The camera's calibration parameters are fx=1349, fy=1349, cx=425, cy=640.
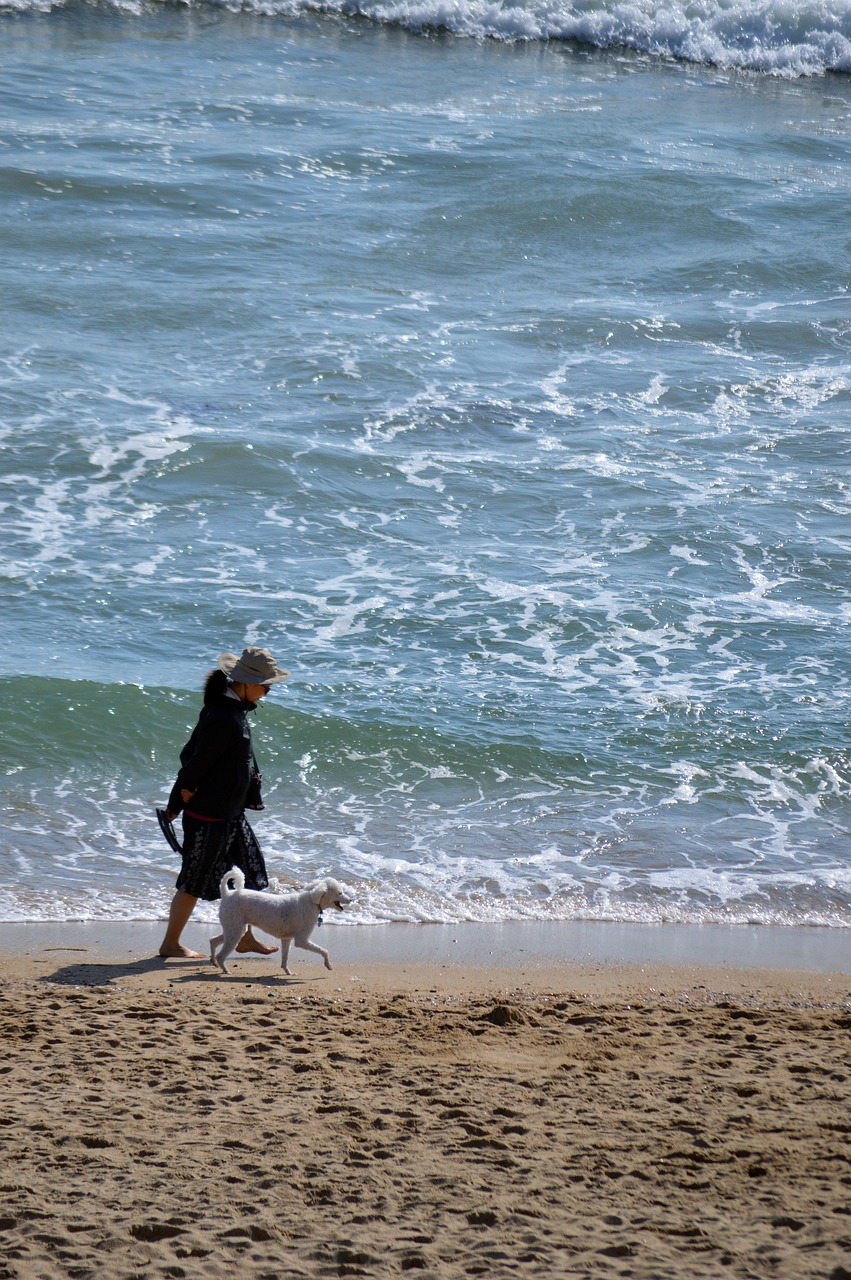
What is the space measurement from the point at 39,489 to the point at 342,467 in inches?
121

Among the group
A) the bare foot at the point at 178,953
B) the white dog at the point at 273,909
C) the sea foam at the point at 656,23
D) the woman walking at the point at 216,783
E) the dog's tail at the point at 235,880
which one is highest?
the sea foam at the point at 656,23

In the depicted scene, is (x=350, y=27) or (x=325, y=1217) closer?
(x=325, y=1217)

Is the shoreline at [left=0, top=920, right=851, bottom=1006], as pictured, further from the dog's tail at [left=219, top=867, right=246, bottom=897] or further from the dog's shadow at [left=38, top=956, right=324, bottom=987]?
the dog's tail at [left=219, top=867, right=246, bottom=897]

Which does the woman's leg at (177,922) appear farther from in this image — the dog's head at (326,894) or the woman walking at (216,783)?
the dog's head at (326,894)

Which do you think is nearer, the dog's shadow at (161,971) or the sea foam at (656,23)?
the dog's shadow at (161,971)

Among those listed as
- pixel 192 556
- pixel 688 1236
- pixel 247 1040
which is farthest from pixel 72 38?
pixel 688 1236

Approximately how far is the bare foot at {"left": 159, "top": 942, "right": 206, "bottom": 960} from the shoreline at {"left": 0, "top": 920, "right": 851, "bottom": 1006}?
0.20 feet

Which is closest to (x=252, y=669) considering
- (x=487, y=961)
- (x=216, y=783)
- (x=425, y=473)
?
(x=216, y=783)

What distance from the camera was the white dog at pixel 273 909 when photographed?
6.39 metres

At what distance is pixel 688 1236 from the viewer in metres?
4.02

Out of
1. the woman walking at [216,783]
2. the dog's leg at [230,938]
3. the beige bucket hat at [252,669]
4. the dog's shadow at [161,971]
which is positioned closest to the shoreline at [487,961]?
the dog's shadow at [161,971]

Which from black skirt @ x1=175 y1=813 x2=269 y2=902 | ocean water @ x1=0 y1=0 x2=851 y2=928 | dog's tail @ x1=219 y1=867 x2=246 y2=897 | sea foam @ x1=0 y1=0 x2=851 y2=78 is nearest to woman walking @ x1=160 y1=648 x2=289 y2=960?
black skirt @ x1=175 y1=813 x2=269 y2=902

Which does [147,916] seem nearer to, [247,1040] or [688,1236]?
[247,1040]

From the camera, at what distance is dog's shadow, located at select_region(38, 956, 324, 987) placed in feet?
20.6
